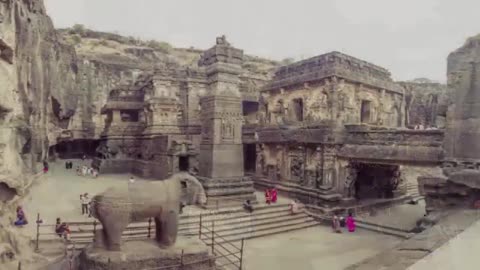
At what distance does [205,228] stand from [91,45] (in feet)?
116

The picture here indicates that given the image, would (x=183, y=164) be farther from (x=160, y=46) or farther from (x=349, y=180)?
(x=160, y=46)

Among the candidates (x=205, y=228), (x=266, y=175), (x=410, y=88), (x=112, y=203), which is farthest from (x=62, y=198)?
(x=410, y=88)

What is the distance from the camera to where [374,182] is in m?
17.9

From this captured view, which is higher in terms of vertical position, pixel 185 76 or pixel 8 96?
pixel 185 76

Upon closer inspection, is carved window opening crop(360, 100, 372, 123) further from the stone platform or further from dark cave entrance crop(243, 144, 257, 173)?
the stone platform

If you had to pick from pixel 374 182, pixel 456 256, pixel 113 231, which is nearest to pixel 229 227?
pixel 113 231

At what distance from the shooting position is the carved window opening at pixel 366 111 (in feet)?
65.0

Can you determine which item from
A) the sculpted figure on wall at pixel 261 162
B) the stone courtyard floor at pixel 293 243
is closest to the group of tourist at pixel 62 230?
the stone courtyard floor at pixel 293 243

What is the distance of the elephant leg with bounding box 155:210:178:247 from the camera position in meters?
7.63

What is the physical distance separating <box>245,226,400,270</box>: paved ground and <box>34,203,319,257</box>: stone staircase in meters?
0.46

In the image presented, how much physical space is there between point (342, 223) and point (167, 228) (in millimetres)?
9285

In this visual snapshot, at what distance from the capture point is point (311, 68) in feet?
61.2

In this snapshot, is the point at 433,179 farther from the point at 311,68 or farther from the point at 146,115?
the point at 146,115

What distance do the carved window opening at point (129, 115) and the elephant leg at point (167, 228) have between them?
20.5m
